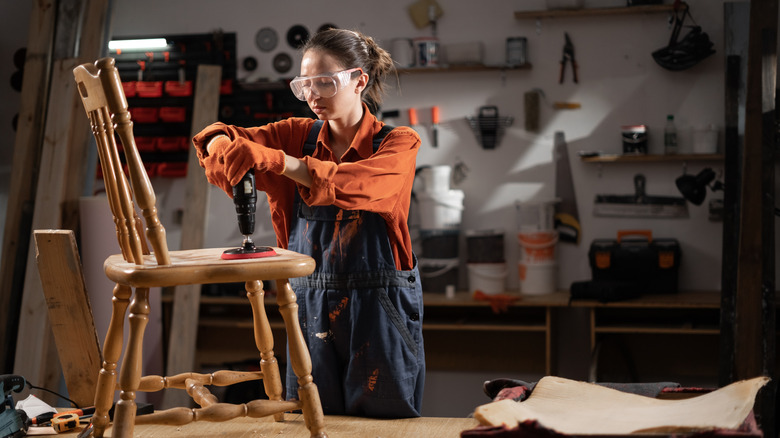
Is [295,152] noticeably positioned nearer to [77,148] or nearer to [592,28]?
[77,148]

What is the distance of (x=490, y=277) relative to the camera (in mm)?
5121

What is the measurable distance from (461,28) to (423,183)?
43.3 inches

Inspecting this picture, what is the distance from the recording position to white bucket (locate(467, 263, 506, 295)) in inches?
202

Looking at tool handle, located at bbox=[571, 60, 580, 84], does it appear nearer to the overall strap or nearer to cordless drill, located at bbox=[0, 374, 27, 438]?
the overall strap

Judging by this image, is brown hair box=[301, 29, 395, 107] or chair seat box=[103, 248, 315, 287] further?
brown hair box=[301, 29, 395, 107]

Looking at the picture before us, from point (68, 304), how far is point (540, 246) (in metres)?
3.31

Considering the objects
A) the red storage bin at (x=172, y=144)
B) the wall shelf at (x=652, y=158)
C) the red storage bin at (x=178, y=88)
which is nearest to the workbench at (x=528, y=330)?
the wall shelf at (x=652, y=158)

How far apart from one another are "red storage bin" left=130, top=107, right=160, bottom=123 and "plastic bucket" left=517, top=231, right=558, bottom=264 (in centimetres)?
274

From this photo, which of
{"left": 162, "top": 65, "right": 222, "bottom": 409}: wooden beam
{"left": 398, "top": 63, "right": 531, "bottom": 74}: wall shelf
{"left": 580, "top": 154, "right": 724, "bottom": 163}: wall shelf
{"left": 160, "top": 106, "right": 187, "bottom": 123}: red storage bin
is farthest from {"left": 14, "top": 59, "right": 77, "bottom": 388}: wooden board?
{"left": 580, "top": 154, "right": 724, "bottom": 163}: wall shelf

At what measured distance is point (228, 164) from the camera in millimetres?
1890

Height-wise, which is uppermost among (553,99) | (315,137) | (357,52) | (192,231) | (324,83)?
(553,99)

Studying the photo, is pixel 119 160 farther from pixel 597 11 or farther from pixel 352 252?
pixel 597 11

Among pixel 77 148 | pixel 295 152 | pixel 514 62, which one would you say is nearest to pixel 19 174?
pixel 77 148

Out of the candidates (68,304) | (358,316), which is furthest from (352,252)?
(68,304)
